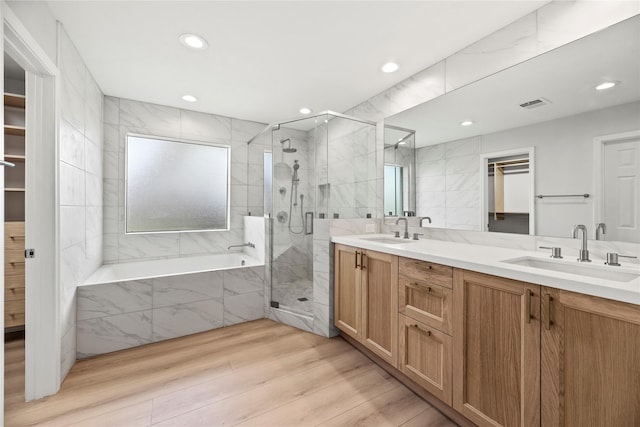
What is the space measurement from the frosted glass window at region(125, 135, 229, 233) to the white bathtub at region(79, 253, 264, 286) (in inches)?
15.0

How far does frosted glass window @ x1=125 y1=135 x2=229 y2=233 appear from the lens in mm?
3148

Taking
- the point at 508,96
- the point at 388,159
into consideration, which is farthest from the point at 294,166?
the point at 508,96

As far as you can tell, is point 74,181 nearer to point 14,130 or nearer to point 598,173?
point 14,130

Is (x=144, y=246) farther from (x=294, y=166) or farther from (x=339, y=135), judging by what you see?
(x=339, y=135)

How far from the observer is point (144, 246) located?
3.20 metres

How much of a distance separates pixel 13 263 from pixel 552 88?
4343 millimetres

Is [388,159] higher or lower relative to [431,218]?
higher

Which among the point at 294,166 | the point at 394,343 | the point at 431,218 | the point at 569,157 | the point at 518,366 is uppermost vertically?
the point at 294,166

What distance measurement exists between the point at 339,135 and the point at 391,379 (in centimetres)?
223

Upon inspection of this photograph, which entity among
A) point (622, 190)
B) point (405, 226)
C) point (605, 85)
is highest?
point (605, 85)

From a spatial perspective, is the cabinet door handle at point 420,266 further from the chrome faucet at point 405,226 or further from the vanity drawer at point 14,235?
the vanity drawer at point 14,235

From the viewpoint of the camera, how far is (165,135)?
327cm

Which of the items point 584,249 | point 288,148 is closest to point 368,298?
point 584,249

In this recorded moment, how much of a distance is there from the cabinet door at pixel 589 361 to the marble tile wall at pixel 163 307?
2432 millimetres
